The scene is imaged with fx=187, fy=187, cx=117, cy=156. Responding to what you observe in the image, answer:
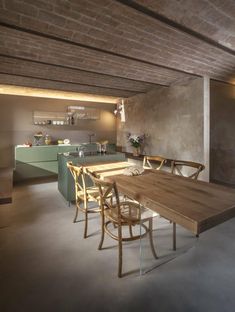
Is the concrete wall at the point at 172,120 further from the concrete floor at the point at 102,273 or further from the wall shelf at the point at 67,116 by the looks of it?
the concrete floor at the point at 102,273

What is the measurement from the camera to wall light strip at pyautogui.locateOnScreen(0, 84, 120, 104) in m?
4.89

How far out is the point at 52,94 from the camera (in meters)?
5.51

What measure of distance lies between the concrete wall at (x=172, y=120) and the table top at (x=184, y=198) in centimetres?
214

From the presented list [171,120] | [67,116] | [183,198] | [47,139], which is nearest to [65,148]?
[47,139]

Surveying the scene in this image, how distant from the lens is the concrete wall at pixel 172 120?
384 cm

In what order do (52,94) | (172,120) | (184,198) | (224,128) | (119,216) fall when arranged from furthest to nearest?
1. (52,94)
2. (224,128)
3. (172,120)
4. (119,216)
5. (184,198)

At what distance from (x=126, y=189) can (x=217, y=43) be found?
7.65 feet

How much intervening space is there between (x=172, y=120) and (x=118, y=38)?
2.55 meters

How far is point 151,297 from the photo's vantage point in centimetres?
147

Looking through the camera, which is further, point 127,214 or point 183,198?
point 127,214

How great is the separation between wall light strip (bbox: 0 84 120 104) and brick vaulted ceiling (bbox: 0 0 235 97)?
1099 millimetres

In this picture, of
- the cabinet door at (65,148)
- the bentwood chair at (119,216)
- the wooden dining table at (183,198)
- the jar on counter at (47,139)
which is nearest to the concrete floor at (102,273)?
the bentwood chair at (119,216)

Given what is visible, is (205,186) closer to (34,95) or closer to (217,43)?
(217,43)

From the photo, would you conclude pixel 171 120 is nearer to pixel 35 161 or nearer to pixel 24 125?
pixel 35 161
